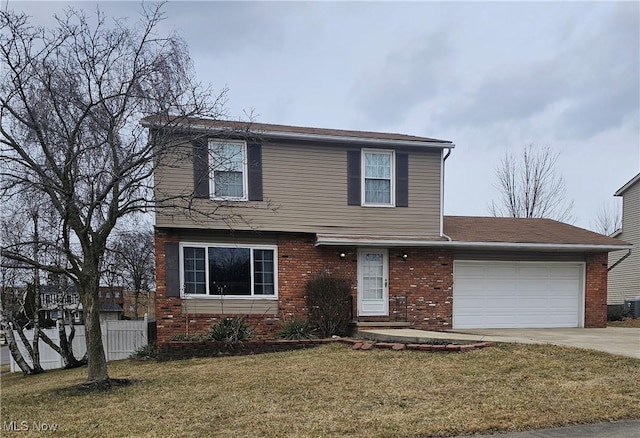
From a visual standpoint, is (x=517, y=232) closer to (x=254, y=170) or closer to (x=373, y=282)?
(x=373, y=282)

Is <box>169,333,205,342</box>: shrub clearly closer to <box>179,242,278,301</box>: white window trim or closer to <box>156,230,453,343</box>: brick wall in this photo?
<box>156,230,453,343</box>: brick wall

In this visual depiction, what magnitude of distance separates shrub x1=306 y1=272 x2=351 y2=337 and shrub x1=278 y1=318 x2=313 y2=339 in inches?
14.0

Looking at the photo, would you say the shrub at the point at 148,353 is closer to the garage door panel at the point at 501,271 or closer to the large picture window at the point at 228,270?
the large picture window at the point at 228,270

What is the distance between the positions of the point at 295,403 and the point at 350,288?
255 inches

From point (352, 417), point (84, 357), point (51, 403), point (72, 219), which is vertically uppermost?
point (72, 219)

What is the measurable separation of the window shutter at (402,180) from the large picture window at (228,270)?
12.3 feet

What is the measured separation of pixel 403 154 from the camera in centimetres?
1264

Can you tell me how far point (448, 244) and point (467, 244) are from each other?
55cm

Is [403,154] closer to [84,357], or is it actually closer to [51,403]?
[51,403]

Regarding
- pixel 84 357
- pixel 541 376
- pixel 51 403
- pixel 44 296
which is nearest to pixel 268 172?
pixel 51 403

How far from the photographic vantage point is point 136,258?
1931 cm

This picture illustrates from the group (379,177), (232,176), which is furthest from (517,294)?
(232,176)

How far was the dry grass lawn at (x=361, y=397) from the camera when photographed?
479 centimetres

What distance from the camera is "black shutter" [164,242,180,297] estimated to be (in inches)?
444
